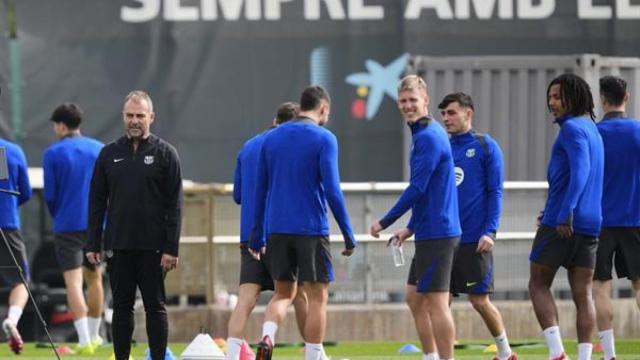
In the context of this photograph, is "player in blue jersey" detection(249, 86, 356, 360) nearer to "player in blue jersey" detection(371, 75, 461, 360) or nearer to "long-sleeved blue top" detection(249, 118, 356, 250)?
"long-sleeved blue top" detection(249, 118, 356, 250)

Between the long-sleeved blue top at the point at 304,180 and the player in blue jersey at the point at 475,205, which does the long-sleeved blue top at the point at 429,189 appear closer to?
the long-sleeved blue top at the point at 304,180

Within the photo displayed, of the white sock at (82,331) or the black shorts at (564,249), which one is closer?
the black shorts at (564,249)

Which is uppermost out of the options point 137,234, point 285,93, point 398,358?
point 285,93

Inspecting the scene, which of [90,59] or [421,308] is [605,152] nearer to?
[421,308]

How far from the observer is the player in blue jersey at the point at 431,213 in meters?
12.2

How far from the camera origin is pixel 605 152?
13.7 meters

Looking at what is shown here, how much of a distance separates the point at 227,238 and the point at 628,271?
20.7 feet

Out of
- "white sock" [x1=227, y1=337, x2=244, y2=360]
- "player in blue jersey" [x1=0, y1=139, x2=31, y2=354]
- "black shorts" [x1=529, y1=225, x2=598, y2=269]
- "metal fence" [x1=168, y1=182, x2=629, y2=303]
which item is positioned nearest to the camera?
"black shorts" [x1=529, y1=225, x2=598, y2=269]

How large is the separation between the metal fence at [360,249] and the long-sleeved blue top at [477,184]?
17.7ft

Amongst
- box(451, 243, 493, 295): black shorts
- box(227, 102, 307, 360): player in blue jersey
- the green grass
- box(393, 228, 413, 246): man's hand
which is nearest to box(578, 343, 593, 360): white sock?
box(451, 243, 493, 295): black shorts

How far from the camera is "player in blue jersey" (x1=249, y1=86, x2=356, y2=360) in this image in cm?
1276

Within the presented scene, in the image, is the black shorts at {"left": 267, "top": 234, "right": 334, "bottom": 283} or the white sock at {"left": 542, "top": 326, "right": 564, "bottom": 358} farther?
the white sock at {"left": 542, "top": 326, "right": 564, "bottom": 358}

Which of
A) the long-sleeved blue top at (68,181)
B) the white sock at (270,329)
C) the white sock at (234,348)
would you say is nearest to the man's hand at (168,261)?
the white sock at (270,329)

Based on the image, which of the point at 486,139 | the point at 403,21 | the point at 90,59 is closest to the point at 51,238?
the point at 90,59
